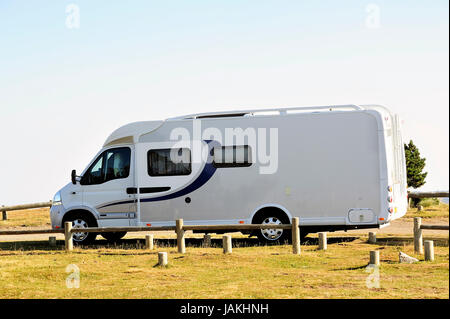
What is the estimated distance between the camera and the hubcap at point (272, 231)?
16.2 meters

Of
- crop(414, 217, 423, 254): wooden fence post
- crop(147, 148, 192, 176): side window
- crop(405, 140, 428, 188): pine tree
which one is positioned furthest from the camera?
crop(405, 140, 428, 188): pine tree

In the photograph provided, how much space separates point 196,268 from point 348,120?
5460 millimetres

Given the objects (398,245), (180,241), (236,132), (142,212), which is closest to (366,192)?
(398,245)

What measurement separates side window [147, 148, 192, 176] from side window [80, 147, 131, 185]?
0.69m

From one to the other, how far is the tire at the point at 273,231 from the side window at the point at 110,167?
12.3ft

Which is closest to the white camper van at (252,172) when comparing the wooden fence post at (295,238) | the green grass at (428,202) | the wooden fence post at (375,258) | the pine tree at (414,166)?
the wooden fence post at (295,238)

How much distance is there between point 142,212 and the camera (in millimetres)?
17047

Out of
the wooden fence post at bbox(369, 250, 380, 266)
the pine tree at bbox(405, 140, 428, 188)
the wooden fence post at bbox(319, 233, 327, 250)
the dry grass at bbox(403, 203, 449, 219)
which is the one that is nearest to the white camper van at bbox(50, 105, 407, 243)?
the wooden fence post at bbox(319, 233, 327, 250)

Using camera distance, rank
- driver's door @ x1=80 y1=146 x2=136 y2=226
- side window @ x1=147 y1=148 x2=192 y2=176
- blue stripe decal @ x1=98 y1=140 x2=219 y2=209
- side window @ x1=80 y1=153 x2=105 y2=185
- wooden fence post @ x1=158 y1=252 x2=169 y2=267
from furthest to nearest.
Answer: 1. side window @ x1=80 y1=153 x2=105 y2=185
2. driver's door @ x1=80 y1=146 x2=136 y2=226
3. side window @ x1=147 y1=148 x2=192 y2=176
4. blue stripe decal @ x1=98 y1=140 x2=219 y2=209
5. wooden fence post @ x1=158 y1=252 x2=169 y2=267

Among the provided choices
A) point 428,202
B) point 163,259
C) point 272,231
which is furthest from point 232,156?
point 428,202

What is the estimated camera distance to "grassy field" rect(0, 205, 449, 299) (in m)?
10.5

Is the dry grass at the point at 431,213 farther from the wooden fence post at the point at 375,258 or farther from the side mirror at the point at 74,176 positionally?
the side mirror at the point at 74,176

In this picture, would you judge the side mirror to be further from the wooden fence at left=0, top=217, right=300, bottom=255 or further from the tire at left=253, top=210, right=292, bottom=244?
the tire at left=253, top=210, right=292, bottom=244
